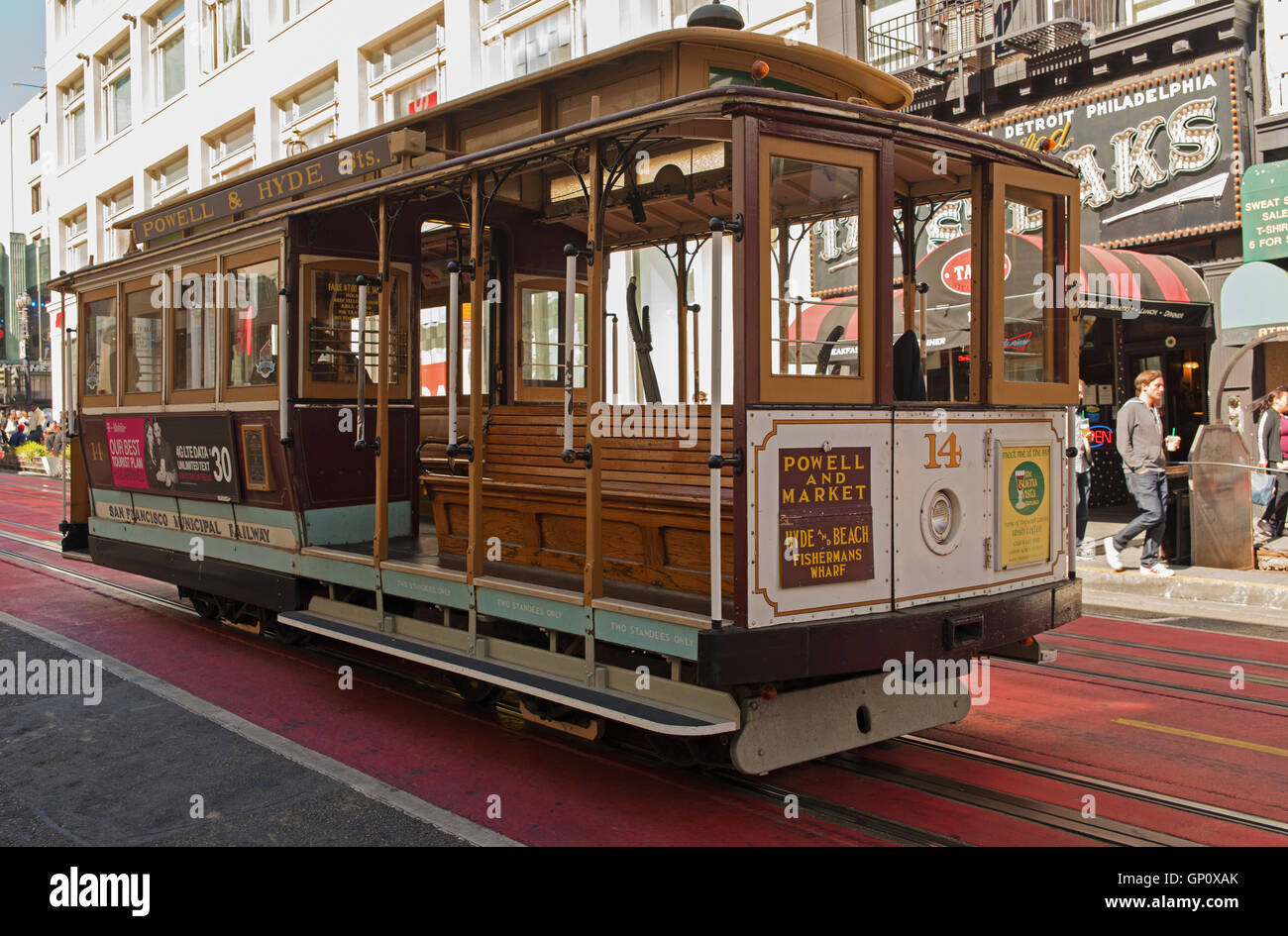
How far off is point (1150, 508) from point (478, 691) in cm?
731

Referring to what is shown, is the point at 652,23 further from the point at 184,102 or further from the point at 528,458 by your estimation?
the point at 184,102

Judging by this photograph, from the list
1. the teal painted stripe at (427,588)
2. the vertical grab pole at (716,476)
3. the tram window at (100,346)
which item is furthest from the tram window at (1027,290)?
the tram window at (100,346)

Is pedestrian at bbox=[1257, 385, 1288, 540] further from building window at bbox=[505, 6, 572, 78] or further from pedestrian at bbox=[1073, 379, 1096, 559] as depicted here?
building window at bbox=[505, 6, 572, 78]

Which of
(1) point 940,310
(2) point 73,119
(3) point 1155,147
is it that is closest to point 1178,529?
(3) point 1155,147

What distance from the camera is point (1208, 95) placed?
1362 centimetres

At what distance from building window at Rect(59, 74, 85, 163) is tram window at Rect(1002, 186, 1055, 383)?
40.2 meters

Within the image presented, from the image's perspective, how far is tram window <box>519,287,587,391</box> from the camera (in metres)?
8.43

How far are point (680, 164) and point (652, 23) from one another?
1175cm

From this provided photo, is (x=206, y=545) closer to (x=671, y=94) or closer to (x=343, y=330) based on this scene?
(x=343, y=330)

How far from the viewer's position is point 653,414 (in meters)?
5.75

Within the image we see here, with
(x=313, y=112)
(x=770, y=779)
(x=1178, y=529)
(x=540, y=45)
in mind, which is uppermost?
(x=313, y=112)

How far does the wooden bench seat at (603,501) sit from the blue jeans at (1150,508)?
6454 millimetres

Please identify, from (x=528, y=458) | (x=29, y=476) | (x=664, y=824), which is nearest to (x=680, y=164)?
(x=528, y=458)

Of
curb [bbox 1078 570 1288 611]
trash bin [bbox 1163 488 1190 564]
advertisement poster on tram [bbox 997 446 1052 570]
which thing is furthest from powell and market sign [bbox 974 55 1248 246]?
advertisement poster on tram [bbox 997 446 1052 570]
